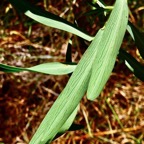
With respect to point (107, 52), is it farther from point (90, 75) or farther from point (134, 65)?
point (134, 65)

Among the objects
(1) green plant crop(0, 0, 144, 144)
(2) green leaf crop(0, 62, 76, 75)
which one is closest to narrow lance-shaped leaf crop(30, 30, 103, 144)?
(1) green plant crop(0, 0, 144, 144)

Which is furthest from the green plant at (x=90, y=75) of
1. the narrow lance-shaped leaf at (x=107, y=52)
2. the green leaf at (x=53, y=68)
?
the green leaf at (x=53, y=68)

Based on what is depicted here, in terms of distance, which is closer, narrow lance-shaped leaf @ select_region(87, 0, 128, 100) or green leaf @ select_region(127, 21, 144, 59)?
narrow lance-shaped leaf @ select_region(87, 0, 128, 100)

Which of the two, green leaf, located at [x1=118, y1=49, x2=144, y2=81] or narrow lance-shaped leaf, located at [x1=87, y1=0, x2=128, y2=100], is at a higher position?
narrow lance-shaped leaf, located at [x1=87, y1=0, x2=128, y2=100]

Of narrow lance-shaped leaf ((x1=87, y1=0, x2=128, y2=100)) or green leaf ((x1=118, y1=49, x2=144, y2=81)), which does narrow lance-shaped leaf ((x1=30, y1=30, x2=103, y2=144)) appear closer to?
narrow lance-shaped leaf ((x1=87, y1=0, x2=128, y2=100))

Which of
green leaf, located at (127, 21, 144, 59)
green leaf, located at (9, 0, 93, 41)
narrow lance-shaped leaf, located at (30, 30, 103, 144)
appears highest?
green leaf, located at (9, 0, 93, 41)

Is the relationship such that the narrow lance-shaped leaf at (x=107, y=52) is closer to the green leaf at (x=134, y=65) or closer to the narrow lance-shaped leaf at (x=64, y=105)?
the narrow lance-shaped leaf at (x=64, y=105)
